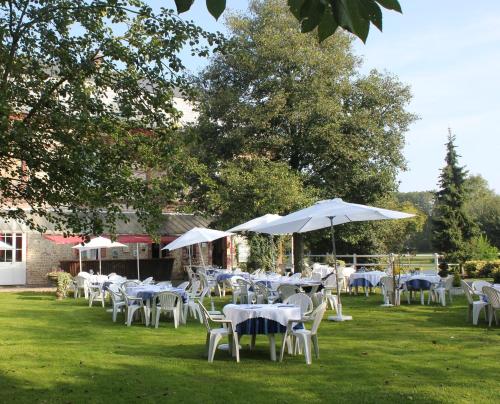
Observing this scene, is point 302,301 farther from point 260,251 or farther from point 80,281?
point 260,251

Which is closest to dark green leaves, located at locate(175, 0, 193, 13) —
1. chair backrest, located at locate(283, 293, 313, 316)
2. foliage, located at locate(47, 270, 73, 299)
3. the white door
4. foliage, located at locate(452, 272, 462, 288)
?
chair backrest, located at locate(283, 293, 313, 316)

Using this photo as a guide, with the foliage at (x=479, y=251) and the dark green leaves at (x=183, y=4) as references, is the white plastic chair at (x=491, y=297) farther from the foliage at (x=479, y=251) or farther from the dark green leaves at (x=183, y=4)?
the foliage at (x=479, y=251)

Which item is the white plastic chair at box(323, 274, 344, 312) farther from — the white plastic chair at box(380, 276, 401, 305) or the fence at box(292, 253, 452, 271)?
the fence at box(292, 253, 452, 271)

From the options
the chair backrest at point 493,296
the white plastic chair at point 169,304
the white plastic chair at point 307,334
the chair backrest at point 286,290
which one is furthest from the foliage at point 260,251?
the white plastic chair at point 307,334

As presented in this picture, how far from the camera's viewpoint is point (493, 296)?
38.4 ft

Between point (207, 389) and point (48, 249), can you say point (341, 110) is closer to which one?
→ point (48, 249)

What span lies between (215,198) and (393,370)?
14.2 m

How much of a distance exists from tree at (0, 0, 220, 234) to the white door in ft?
64.8

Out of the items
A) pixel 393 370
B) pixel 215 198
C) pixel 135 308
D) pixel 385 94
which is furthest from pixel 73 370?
pixel 385 94

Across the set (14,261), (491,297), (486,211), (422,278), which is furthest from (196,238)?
(486,211)

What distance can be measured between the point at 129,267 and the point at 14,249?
17.3ft

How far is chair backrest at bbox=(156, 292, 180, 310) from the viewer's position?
42.8 feet

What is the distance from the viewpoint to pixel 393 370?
310 inches

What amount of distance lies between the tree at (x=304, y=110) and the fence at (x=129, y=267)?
7.38 m
